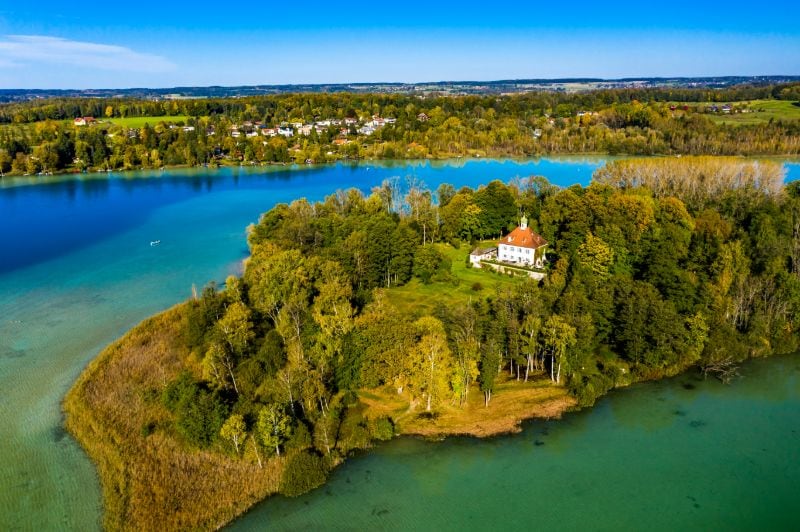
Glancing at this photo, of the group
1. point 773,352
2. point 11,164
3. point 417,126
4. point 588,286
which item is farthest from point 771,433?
point 11,164

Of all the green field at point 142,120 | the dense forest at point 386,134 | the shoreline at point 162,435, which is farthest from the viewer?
the green field at point 142,120

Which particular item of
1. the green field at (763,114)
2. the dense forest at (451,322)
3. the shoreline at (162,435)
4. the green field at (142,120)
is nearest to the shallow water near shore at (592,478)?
the shoreline at (162,435)

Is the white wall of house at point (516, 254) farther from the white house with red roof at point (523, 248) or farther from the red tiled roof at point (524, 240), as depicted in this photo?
the red tiled roof at point (524, 240)

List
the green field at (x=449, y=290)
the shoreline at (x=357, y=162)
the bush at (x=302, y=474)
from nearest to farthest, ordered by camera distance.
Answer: the bush at (x=302, y=474), the green field at (x=449, y=290), the shoreline at (x=357, y=162)

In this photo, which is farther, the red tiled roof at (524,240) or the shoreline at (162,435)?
the red tiled roof at (524,240)

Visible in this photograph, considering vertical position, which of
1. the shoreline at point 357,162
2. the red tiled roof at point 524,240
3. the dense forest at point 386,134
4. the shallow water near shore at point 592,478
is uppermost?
the dense forest at point 386,134

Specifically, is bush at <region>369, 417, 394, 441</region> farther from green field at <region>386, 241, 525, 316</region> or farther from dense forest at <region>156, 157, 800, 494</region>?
green field at <region>386, 241, 525, 316</region>

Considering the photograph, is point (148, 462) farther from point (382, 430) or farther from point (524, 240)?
point (524, 240)

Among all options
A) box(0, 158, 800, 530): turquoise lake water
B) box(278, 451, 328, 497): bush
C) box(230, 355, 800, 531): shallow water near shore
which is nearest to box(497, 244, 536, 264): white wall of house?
box(0, 158, 800, 530): turquoise lake water
